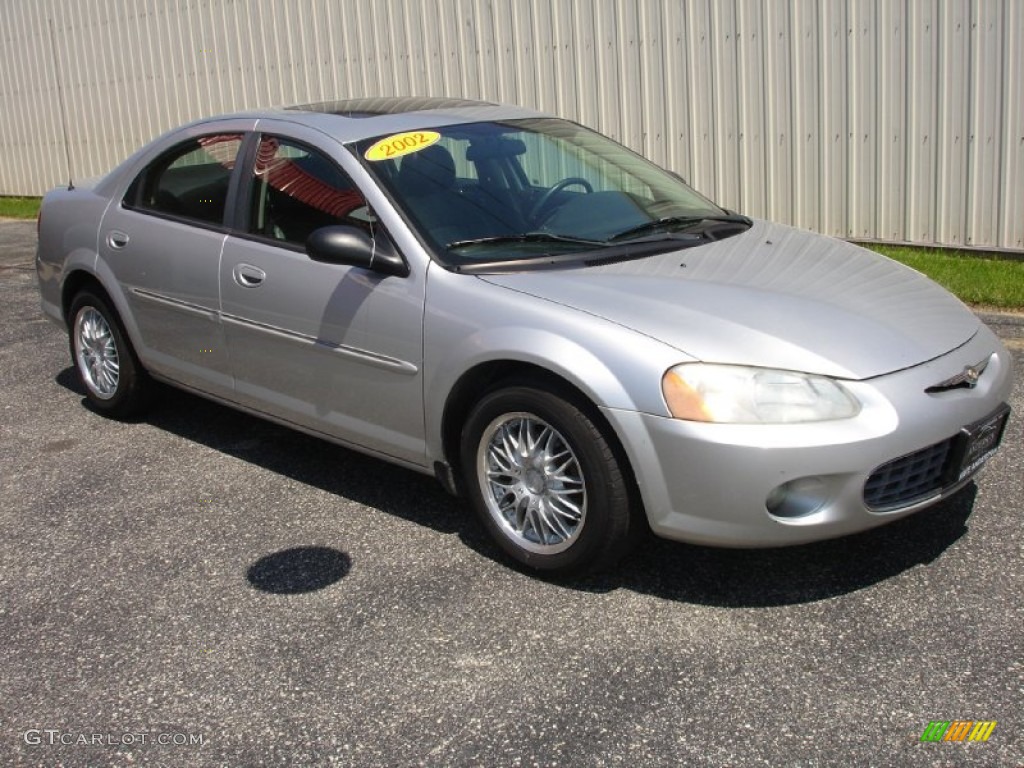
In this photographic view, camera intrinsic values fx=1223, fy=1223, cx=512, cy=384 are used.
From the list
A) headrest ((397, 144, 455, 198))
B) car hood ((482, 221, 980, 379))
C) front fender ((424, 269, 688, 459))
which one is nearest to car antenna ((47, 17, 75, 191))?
headrest ((397, 144, 455, 198))

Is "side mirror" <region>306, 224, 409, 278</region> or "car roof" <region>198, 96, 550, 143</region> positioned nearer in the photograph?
"side mirror" <region>306, 224, 409, 278</region>

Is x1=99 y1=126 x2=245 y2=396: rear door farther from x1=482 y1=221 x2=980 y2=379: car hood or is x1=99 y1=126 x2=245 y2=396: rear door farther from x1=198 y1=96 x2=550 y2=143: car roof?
x1=482 y1=221 x2=980 y2=379: car hood

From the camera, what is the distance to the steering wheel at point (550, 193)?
15.7 feet

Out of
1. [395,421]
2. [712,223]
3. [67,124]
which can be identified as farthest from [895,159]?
[67,124]

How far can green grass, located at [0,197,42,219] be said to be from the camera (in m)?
15.1

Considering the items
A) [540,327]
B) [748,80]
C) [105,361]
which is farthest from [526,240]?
[748,80]

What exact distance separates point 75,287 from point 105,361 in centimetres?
43

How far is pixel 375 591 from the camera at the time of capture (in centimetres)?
424

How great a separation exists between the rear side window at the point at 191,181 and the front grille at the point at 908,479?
304 centimetres

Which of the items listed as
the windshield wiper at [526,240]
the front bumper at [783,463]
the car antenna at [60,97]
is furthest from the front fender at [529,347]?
the car antenna at [60,97]

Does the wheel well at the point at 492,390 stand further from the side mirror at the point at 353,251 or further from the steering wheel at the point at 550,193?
the steering wheel at the point at 550,193

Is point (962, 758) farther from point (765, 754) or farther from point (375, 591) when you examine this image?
point (375, 591)

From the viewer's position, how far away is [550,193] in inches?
194

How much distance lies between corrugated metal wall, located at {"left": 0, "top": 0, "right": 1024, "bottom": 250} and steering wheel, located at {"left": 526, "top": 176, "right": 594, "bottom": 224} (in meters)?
4.57
